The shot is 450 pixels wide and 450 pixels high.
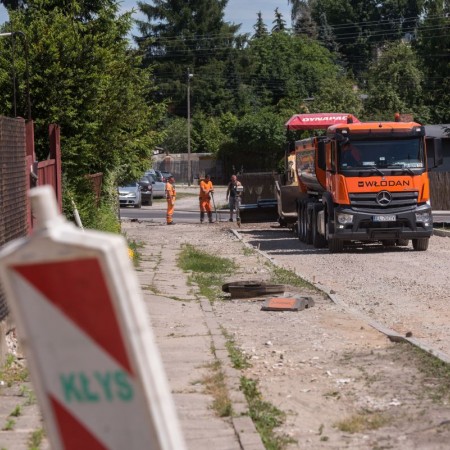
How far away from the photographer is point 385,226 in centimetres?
2409

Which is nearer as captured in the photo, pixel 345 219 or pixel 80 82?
pixel 80 82

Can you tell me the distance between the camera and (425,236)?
79.4 ft

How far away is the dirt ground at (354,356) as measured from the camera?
7.50m

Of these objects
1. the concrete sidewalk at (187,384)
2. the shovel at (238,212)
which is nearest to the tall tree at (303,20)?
the shovel at (238,212)

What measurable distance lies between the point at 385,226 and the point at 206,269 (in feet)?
16.3

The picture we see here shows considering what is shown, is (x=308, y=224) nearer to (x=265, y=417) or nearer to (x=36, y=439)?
(x=265, y=417)

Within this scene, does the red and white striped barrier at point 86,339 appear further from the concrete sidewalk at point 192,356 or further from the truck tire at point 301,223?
the truck tire at point 301,223

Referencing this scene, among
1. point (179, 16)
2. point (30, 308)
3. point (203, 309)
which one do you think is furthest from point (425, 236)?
point (179, 16)

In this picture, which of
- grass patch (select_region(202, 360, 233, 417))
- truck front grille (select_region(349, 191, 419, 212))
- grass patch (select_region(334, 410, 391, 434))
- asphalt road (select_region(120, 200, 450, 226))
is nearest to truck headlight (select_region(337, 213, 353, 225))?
truck front grille (select_region(349, 191, 419, 212))

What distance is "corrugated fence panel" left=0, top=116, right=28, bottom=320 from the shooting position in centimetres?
1009

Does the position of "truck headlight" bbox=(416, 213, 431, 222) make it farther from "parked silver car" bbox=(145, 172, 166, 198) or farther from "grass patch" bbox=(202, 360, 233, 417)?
"parked silver car" bbox=(145, 172, 166, 198)

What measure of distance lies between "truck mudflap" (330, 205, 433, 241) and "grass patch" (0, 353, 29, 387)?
15155 millimetres

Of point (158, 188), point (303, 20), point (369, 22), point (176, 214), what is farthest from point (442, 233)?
point (303, 20)

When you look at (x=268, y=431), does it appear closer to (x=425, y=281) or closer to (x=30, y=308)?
(x=30, y=308)
